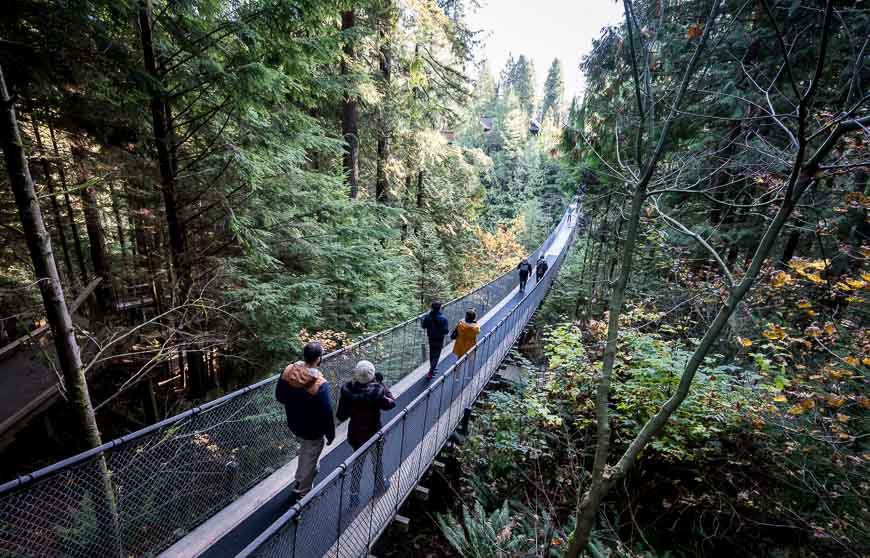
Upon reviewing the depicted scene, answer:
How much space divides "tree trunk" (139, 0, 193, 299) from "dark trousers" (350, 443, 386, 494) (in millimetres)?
3549

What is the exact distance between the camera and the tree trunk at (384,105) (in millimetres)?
7719

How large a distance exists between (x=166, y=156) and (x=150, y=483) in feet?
12.1

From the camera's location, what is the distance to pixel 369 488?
11.3 ft

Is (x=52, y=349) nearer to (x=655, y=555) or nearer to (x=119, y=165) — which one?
(x=119, y=165)

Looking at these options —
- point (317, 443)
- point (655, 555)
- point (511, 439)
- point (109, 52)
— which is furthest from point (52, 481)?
point (655, 555)

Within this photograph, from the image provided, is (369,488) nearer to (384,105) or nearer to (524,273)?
(384,105)

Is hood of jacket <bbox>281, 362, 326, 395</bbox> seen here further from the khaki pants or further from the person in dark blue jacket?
the person in dark blue jacket

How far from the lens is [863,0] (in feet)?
13.3

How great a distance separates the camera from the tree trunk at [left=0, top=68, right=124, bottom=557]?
8.54 feet

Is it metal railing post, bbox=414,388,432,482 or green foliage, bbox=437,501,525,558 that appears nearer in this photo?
metal railing post, bbox=414,388,432,482

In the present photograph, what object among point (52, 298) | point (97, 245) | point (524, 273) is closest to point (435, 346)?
point (52, 298)

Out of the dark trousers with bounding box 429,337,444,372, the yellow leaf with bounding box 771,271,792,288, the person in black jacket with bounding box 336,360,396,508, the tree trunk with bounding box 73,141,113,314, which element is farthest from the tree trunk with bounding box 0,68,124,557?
the yellow leaf with bounding box 771,271,792,288

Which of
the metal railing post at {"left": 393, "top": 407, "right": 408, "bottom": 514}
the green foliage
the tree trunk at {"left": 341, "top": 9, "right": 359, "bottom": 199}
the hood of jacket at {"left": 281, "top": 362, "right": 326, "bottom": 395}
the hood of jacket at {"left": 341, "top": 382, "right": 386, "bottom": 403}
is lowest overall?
the green foliage

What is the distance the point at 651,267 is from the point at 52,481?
1096cm
